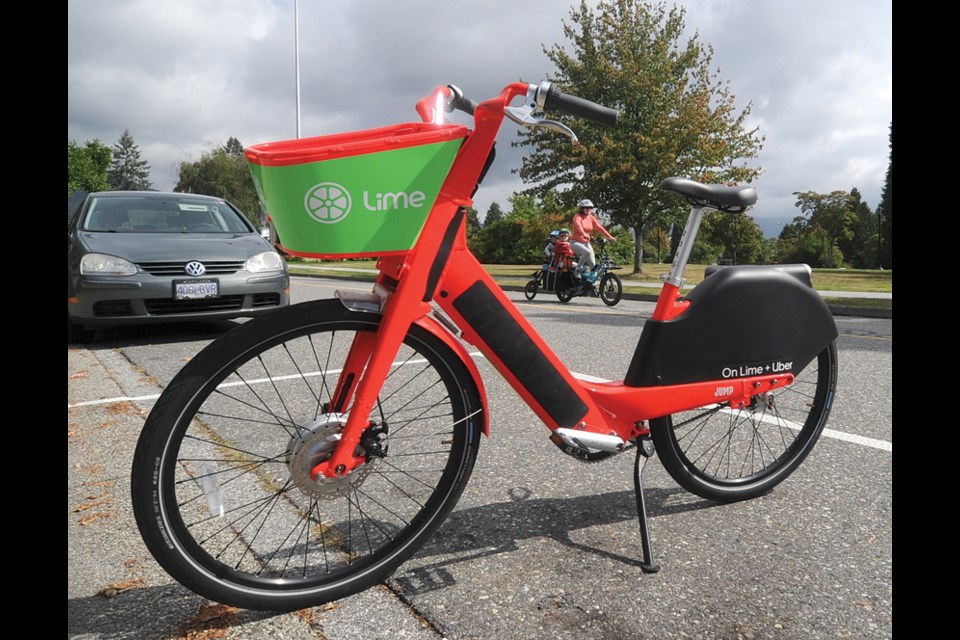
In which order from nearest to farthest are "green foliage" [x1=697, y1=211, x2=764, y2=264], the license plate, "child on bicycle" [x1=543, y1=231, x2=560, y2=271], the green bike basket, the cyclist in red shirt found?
1. the green bike basket
2. the license plate
3. the cyclist in red shirt
4. "child on bicycle" [x1=543, y1=231, x2=560, y2=271]
5. "green foliage" [x1=697, y1=211, x2=764, y2=264]

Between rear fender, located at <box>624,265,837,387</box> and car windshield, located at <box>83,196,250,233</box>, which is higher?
car windshield, located at <box>83,196,250,233</box>

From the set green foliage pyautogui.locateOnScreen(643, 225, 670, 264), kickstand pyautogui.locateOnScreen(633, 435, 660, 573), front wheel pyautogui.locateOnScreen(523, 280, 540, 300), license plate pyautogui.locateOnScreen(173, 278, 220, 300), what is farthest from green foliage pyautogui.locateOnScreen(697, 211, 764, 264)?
kickstand pyautogui.locateOnScreen(633, 435, 660, 573)

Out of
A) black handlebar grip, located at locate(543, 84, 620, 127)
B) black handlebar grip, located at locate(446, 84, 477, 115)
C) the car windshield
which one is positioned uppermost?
the car windshield

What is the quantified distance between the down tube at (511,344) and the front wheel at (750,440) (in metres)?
0.39

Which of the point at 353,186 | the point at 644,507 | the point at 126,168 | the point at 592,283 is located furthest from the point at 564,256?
the point at 126,168

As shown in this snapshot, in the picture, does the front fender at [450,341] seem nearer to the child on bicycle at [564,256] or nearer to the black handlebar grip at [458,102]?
the black handlebar grip at [458,102]

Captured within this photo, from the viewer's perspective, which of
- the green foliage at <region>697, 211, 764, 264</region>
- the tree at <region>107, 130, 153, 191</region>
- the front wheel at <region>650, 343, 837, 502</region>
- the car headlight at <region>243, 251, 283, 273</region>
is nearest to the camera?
the front wheel at <region>650, 343, 837, 502</region>

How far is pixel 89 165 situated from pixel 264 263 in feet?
260

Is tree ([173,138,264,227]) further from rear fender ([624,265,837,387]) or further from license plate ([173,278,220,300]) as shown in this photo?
rear fender ([624,265,837,387])

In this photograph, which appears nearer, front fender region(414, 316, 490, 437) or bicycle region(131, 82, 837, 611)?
bicycle region(131, 82, 837, 611)

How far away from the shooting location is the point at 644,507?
7.57 ft

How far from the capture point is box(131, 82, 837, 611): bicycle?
1708mm

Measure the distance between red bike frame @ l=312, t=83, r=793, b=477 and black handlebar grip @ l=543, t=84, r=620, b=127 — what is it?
8 centimetres

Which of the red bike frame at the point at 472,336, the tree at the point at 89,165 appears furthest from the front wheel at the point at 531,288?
the tree at the point at 89,165
